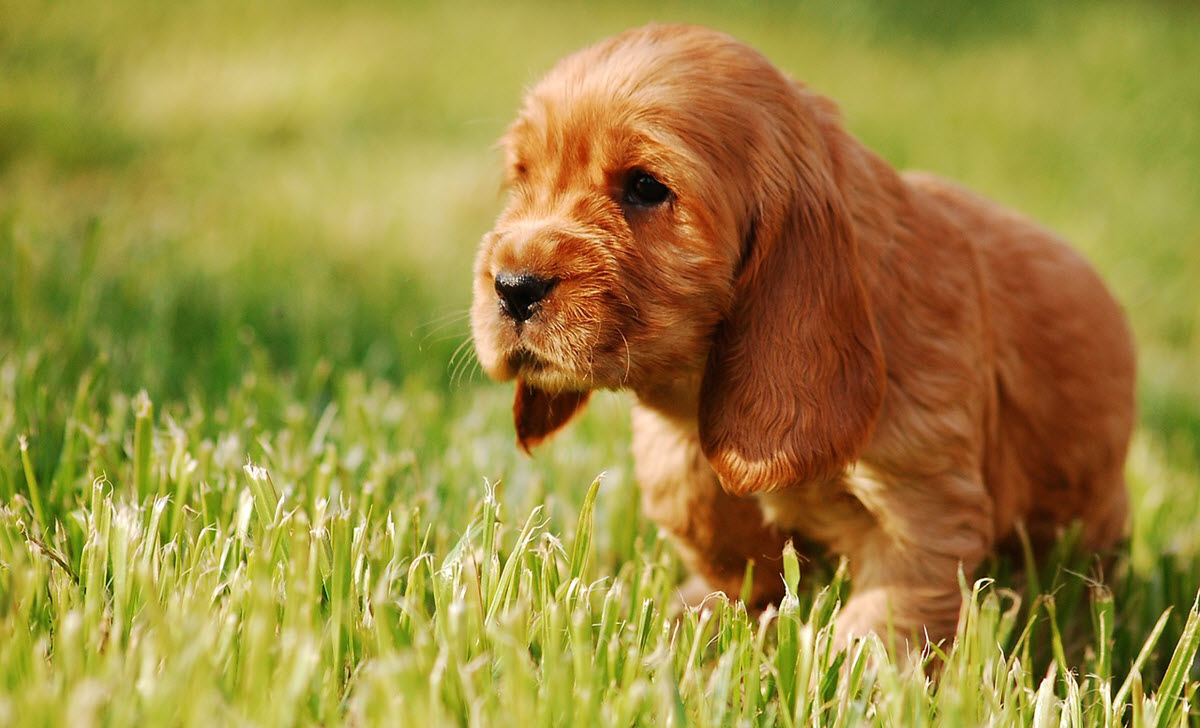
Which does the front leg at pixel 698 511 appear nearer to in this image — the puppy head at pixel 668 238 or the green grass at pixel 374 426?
the green grass at pixel 374 426

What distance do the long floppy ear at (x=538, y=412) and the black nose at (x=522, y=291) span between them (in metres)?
0.50

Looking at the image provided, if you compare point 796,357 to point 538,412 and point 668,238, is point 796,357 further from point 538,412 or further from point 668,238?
point 538,412

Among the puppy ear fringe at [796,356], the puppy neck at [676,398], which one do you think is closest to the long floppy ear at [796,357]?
the puppy ear fringe at [796,356]

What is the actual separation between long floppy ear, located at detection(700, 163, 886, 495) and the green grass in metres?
0.26

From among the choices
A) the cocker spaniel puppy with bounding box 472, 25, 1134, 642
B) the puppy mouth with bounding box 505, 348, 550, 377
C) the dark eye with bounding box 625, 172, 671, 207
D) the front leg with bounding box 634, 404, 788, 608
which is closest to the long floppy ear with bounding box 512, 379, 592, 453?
the cocker spaniel puppy with bounding box 472, 25, 1134, 642

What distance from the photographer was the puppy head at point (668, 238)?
2.15 meters

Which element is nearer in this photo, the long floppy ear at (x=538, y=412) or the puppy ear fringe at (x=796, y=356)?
the puppy ear fringe at (x=796, y=356)

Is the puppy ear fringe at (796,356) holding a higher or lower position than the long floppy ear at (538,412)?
higher

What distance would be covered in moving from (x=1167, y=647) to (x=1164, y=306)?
3539 millimetres

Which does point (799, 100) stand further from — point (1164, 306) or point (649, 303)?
point (1164, 306)

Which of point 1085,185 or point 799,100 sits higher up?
point 799,100

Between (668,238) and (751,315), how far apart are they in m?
0.22

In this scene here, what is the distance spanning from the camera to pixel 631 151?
2.22 m

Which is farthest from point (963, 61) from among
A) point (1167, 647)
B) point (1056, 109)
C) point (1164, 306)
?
point (1167, 647)
